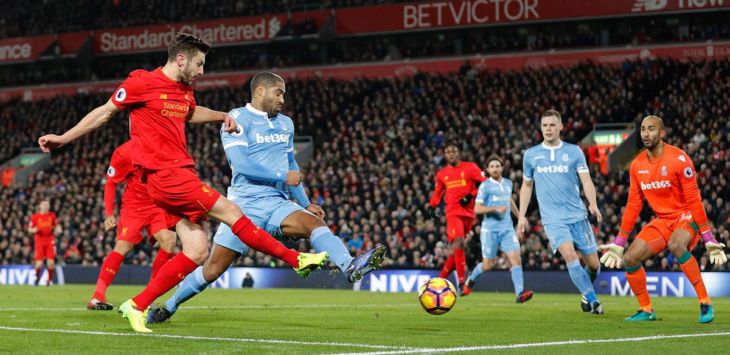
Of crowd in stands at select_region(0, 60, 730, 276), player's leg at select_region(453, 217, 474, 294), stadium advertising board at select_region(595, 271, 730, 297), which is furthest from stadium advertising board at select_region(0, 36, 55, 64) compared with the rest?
player's leg at select_region(453, 217, 474, 294)

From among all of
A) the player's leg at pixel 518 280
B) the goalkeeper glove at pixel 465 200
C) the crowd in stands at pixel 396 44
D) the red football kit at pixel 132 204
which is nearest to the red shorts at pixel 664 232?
the player's leg at pixel 518 280

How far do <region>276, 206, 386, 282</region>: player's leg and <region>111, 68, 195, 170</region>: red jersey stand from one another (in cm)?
106

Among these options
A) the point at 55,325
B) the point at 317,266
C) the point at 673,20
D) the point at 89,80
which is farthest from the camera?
the point at 89,80

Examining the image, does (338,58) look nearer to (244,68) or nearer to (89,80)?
(244,68)

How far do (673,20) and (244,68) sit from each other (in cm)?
1836

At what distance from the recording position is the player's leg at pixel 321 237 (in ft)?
28.3

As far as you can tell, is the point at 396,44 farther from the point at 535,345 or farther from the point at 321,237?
the point at 535,345

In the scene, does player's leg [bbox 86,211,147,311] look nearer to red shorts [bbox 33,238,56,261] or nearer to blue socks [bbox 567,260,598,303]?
blue socks [bbox 567,260,598,303]

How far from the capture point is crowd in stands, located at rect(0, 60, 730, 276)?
26.5m

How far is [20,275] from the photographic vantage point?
32094mm

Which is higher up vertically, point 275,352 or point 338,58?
point 338,58

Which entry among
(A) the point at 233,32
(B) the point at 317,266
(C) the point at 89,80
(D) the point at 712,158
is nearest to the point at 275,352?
(B) the point at 317,266

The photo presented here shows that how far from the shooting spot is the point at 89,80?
48875 mm

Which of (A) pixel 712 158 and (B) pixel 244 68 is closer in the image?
(A) pixel 712 158
